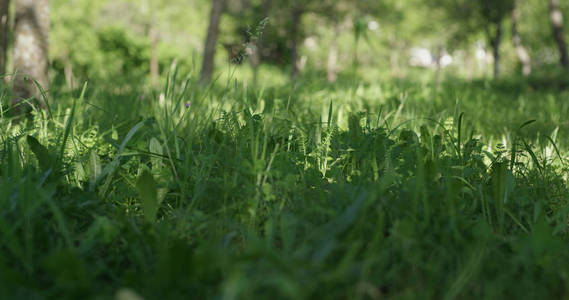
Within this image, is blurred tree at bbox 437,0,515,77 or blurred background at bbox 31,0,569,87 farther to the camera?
blurred tree at bbox 437,0,515,77

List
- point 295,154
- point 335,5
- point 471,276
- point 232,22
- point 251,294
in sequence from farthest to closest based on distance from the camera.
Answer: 1. point 232,22
2. point 335,5
3. point 295,154
4. point 471,276
5. point 251,294

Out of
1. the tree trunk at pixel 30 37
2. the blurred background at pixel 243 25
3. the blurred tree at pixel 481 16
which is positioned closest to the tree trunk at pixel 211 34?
the blurred background at pixel 243 25

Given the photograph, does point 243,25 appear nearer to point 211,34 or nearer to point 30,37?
point 211,34

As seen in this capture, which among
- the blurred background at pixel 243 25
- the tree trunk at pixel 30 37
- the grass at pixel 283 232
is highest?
the blurred background at pixel 243 25

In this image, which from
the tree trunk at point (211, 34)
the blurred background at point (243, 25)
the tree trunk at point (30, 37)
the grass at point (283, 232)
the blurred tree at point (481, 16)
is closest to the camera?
the grass at point (283, 232)

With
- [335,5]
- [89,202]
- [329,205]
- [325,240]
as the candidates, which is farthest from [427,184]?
[335,5]

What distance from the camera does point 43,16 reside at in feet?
11.9

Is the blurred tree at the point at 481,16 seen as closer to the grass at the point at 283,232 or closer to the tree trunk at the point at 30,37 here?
the tree trunk at the point at 30,37

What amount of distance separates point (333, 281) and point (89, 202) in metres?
0.88

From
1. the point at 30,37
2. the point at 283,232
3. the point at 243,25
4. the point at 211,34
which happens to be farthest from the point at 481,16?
the point at 283,232

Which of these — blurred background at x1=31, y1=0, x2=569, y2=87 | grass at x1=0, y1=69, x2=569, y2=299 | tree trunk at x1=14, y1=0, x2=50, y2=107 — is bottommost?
grass at x1=0, y1=69, x2=569, y2=299

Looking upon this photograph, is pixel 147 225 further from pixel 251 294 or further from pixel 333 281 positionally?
pixel 333 281

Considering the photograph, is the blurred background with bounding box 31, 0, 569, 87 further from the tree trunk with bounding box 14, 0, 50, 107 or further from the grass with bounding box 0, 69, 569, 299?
the grass with bounding box 0, 69, 569, 299

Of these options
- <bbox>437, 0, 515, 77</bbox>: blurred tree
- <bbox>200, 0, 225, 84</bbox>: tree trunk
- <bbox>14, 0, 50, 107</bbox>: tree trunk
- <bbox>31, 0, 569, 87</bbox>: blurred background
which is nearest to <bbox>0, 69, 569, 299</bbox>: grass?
<bbox>14, 0, 50, 107</bbox>: tree trunk
